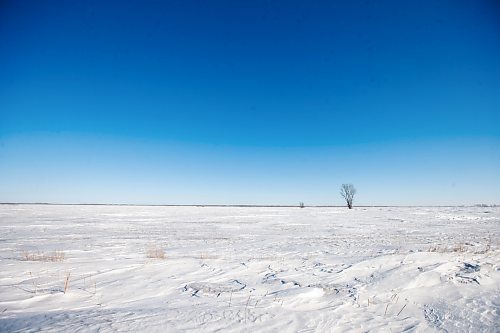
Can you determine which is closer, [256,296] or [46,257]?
[256,296]

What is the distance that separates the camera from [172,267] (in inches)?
254

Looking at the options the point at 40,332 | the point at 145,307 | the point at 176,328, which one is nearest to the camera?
the point at 40,332

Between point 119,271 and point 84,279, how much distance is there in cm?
70

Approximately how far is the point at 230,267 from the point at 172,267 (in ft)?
4.16

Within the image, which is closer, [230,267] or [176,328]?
[176,328]

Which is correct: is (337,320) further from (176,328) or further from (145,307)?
(145,307)

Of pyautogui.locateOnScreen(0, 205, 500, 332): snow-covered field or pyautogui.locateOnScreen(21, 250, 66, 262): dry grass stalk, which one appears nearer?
pyautogui.locateOnScreen(0, 205, 500, 332): snow-covered field

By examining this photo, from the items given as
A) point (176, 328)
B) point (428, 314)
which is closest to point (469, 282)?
point (428, 314)

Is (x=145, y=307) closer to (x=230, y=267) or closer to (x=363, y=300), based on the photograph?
(x=230, y=267)

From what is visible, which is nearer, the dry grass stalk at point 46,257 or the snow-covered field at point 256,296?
the snow-covered field at point 256,296

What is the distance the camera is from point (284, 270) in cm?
638

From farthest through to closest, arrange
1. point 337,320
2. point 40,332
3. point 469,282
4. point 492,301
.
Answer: point 469,282, point 492,301, point 337,320, point 40,332

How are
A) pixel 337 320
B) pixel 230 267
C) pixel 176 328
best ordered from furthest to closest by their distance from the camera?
1. pixel 230 267
2. pixel 337 320
3. pixel 176 328

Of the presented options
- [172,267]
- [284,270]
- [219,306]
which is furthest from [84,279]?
[284,270]
